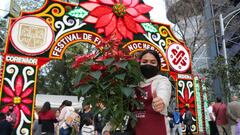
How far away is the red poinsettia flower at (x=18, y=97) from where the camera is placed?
7.72 m

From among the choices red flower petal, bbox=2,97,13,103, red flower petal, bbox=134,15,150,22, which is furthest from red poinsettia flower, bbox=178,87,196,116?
red flower petal, bbox=2,97,13,103

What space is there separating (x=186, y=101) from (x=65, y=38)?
4.71 m

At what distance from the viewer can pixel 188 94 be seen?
431 inches

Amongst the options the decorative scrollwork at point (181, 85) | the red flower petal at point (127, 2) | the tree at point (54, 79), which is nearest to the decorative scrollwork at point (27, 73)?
the red flower petal at point (127, 2)

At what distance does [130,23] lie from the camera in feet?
30.5

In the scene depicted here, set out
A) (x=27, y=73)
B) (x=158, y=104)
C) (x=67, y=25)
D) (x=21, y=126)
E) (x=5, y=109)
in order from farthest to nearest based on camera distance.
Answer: (x=67, y=25) → (x=27, y=73) → (x=21, y=126) → (x=5, y=109) → (x=158, y=104)

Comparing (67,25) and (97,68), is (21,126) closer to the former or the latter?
(67,25)

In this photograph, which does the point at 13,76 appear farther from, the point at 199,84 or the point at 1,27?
the point at 1,27

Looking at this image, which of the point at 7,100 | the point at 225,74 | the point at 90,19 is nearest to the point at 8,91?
the point at 7,100

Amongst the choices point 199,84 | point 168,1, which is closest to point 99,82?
point 199,84

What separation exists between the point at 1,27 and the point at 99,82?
20943 millimetres

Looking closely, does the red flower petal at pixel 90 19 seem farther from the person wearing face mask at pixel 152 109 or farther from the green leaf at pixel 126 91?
the green leaf at pixel 126 91

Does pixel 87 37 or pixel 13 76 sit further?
pixel 87 37

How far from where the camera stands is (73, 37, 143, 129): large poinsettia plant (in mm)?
2449
